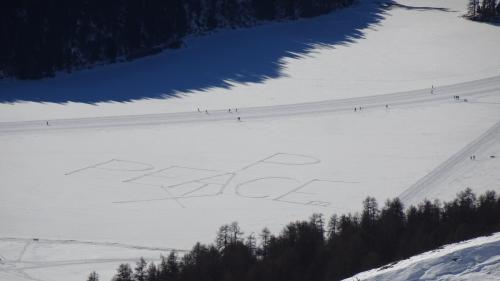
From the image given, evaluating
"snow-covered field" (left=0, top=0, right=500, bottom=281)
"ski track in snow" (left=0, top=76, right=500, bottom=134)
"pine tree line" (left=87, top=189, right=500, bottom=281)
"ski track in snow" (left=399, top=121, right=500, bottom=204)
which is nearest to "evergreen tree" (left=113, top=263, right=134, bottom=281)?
"pine tree line" (left=87, top=189, right=500, bottom=281)

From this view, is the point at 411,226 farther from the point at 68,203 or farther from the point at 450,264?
the point at 68,203

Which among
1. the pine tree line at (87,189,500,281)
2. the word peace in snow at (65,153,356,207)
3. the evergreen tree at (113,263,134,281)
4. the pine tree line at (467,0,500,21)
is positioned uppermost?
the pine tree line at (467,0,500,21)

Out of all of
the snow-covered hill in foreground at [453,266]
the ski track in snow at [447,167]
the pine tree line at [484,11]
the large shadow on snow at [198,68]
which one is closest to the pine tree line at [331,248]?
the ski track in snow at [447,167]

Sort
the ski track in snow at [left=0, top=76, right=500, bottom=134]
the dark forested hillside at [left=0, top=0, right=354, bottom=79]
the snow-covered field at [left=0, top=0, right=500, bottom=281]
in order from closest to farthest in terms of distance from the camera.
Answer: the snow-covered field at [left=0, top=0, right=500, bottom=281]
the ski track in snow at [left=0, top=76, right=500, bottom=134]
the dark forested hillside at [left=0, top=0, right=354, bottom=79]

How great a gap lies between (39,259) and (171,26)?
5042 centimetres

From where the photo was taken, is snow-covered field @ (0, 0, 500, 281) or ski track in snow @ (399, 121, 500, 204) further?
ski track in snow @ (399, 121, 500, 204)

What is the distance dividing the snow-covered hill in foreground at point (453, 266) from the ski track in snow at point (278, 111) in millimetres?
36201

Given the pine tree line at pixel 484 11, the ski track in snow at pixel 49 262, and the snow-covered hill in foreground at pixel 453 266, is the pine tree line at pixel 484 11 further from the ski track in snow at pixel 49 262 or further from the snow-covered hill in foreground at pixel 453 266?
the snow-covered hill in foreground at pixel 453 266

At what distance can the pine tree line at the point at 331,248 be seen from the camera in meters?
23.2

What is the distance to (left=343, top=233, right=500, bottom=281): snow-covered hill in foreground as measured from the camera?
14.8 meters

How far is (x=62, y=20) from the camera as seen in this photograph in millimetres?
68438

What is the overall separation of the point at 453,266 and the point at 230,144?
30.9 metres

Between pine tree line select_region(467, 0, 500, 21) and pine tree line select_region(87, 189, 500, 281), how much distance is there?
60.8 m

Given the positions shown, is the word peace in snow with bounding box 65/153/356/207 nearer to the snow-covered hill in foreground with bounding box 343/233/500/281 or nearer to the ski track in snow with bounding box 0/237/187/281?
the ski track in snow with bounding box 0/237/187/281
